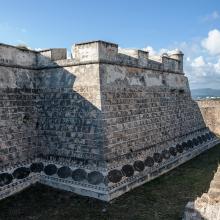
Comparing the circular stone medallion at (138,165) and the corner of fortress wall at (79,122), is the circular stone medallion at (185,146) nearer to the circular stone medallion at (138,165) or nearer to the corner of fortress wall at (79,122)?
the corner of fortress wall at (79,122)

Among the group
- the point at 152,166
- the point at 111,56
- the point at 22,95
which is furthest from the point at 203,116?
the point at 22,95

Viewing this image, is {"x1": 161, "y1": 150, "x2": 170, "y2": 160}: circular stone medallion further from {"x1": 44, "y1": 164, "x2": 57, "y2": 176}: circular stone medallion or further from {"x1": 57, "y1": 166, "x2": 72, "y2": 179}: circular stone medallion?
{"x1": 44, "y1": 164, "x2": 57, "y2": 176}: circular stone medallion

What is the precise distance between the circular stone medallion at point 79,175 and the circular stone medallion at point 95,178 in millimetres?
215

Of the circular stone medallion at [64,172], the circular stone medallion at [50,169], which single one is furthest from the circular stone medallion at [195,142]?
the circular stone medallion at [50,169]

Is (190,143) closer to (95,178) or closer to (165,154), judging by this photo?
(165,154)

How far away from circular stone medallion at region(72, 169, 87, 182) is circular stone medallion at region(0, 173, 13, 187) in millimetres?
2028

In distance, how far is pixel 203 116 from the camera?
834 inches

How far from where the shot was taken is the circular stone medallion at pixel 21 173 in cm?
1074

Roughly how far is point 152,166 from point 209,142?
6.84 metres

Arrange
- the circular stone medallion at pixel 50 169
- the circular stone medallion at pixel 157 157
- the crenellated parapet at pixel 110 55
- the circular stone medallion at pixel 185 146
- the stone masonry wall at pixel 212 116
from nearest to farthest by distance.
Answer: the crenellated parapet at pixel 110 55 < the circular stone medallion at pixel 50 169 < the circular stone medallion at pixel 157 157 < the circular stone medallion at pixel 185 146 < the stone masonry wall at pixel 212 116

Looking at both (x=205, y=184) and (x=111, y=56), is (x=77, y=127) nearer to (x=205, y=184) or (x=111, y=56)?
(x=111, y=56)

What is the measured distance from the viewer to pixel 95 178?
10.2 metres

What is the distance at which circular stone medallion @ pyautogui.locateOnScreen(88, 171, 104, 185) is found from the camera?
33.1ft

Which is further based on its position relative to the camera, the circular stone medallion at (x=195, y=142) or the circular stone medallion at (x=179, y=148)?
the circular stone medallion at (x=195, y=142)
